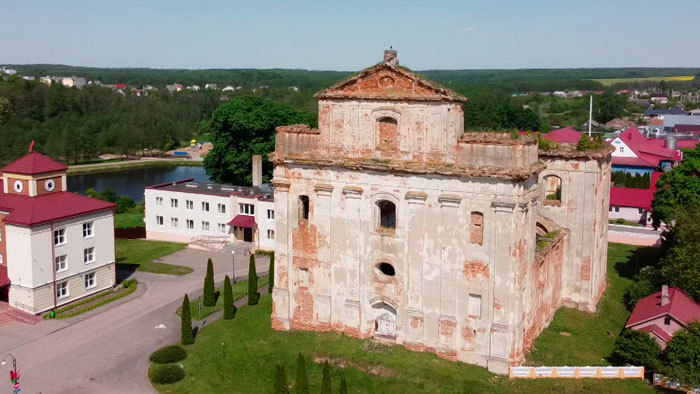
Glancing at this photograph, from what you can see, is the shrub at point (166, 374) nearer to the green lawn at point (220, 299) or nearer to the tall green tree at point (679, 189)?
the green lawn at point (220, 299)

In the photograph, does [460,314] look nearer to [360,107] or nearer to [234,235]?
[360,107]

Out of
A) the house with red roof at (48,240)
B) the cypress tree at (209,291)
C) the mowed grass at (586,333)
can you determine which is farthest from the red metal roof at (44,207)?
the mowed grass at (586,333)

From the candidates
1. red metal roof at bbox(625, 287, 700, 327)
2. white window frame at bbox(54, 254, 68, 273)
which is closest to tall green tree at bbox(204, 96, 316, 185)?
white window frame at bbox(54, 254, 68, 273)

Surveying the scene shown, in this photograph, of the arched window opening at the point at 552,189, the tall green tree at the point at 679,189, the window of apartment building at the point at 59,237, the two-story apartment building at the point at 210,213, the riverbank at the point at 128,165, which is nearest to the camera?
the arched window opening at the point at 552,189

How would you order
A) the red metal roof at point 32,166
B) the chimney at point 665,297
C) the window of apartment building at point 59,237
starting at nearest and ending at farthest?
the chimney at point 665,297
the window of apartment building at point 59,237
the red metal roof at point 32,166

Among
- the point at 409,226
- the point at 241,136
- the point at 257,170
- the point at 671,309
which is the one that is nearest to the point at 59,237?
the point at 409,226

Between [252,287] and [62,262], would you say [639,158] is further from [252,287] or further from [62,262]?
[62,262]
